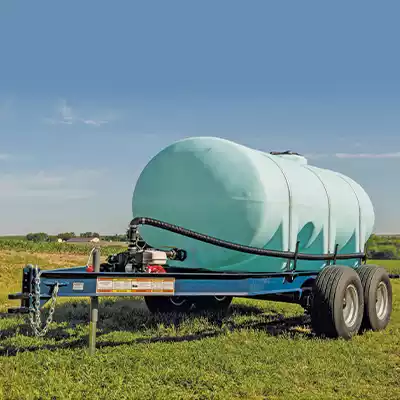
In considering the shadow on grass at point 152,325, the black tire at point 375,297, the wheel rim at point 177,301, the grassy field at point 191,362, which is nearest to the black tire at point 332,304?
the grassy field at point 191,362

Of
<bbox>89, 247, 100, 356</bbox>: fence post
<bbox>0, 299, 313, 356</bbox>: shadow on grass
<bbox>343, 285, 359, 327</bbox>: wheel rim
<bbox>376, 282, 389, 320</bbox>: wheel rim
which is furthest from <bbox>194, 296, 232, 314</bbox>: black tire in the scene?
<bbox>89, 247, 100, 356</bbox>: fence post

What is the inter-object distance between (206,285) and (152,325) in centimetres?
208

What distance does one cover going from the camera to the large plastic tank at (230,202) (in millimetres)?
8227

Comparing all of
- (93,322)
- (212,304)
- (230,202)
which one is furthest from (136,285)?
(212,304)

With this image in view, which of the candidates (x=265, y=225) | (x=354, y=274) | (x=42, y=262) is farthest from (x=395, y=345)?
(x=42, y=262)

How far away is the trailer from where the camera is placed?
6.54 m

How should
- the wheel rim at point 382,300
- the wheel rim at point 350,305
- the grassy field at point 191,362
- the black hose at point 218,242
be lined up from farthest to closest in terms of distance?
the wheel rim at point 382,300, the wheel rim at point 350,305, the black hose at point 218,242, the grassy field at point 191,362

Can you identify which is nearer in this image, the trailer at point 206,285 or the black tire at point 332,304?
the trailer at point 206,285

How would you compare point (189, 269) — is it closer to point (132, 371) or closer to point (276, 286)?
point (276, 286)

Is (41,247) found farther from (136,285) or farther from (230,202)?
(136,285)

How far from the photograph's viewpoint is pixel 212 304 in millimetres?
10891

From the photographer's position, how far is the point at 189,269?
8.71m

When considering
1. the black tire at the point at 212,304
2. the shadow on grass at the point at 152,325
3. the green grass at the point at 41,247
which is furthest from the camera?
the green grass at the point at 41,247

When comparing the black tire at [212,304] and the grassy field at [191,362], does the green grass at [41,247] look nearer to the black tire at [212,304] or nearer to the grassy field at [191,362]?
the black tire at [212,304]
